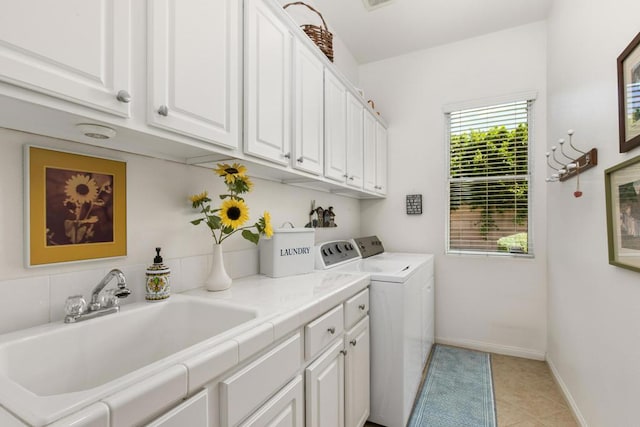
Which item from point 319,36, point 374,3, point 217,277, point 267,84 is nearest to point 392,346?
point 217,277

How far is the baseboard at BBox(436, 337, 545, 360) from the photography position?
270 centimetres

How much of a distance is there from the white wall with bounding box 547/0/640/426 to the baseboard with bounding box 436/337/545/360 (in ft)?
0.83

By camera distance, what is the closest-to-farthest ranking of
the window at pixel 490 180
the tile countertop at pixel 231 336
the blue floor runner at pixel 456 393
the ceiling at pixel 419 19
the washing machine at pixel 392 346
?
the tile countertop at pixel 231 336, the washing machine at pixel 392 346, the blue floor runner at pixel 456 393, the ceiling at pixel 419 19, the window at pixel 490 180

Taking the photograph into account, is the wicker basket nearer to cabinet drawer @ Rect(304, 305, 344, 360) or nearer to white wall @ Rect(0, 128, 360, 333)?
white wall @ Rect(0, 128, 360, 333)

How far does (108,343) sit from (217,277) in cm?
47

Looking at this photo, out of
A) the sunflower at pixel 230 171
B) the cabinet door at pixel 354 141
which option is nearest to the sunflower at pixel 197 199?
the sunflower at pixel 230 171

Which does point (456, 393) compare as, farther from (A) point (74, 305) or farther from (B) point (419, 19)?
(B) point (419, 19)

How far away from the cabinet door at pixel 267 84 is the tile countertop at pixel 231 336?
0.62 meters

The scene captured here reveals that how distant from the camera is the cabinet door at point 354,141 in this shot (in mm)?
2320

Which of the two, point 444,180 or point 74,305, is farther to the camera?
point 444,180

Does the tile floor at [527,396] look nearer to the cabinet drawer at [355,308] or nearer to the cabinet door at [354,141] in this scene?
the cabinet drawer at [355,308]

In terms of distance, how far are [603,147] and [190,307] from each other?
2069 millimetres

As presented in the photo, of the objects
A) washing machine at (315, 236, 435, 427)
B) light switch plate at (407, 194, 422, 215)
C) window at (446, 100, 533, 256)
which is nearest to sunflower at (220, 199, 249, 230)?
washing machine at (315, 236, 435, 427)

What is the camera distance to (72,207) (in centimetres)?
102
